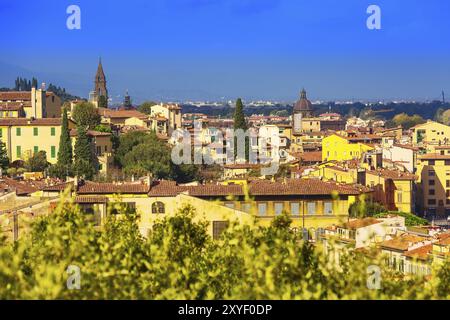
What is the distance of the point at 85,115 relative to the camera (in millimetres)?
55500

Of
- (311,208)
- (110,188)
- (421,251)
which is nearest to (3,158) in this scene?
(110,188)

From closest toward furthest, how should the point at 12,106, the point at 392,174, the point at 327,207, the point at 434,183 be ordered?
the point at 327,207 → the point at 392,174 → the point at 434,183 → the point at 12,106

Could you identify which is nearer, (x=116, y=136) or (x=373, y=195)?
(x=373, y=195)

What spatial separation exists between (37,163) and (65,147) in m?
1.30

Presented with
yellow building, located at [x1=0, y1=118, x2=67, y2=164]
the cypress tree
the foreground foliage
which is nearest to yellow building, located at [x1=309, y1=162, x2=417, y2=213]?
the cypress tree

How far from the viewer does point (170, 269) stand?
1186 cm

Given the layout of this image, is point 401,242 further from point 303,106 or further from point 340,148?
point 303,106

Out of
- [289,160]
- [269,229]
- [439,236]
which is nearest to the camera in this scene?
[269,229]

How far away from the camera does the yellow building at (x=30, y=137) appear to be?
1996 inches

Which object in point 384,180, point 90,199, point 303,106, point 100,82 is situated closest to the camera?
point 90,199

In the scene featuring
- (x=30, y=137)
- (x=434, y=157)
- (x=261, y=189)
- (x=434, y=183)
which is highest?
(x=30, y=137)

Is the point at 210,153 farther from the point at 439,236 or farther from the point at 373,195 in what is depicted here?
the point at 439,236
